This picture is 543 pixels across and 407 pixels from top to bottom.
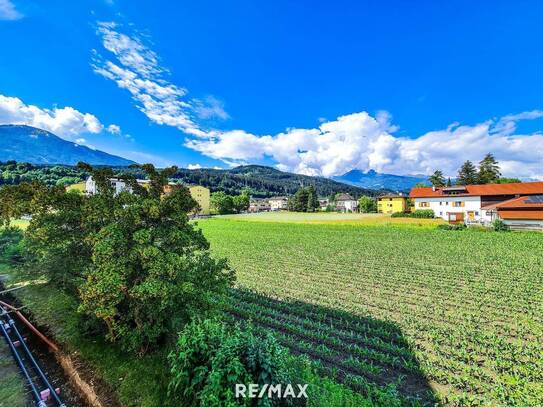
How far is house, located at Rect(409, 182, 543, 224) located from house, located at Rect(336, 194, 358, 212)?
57.0 metres

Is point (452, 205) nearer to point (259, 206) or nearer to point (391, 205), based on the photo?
point (391, 205)

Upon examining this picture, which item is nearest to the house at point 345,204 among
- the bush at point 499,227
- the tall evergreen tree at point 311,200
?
the tall evergreen tree at point 311,200

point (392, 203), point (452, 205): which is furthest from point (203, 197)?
point (452, 205)

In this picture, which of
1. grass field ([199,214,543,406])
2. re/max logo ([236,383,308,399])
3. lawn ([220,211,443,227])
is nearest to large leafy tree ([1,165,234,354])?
re/max logo ([236,383,308,399])

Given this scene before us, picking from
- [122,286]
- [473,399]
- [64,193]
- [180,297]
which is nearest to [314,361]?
[473,399]

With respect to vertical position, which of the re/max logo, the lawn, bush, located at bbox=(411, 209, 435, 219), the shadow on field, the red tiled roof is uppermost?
the red tiled roof

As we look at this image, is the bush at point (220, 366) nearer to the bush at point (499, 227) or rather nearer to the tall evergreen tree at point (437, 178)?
the bush at point (499, 227)

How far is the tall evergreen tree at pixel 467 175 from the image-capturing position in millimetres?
78625

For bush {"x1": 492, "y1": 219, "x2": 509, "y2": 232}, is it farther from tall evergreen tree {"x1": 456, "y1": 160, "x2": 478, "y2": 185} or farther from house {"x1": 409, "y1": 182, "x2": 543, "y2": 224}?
tall evergreen tree {"x1": 456, "y1": 160, "x2": 478, "y2": 185}

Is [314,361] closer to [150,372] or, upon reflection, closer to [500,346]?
[150,372]

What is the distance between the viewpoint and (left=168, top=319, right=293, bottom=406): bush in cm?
429

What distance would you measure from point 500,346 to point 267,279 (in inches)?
433

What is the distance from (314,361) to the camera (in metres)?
7.43

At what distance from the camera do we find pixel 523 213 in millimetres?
35000
